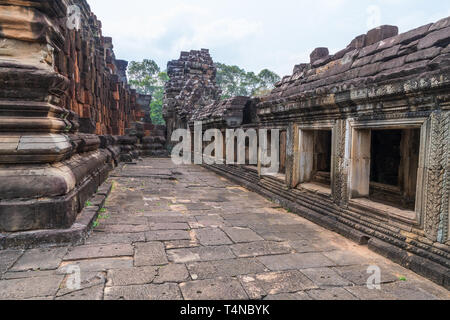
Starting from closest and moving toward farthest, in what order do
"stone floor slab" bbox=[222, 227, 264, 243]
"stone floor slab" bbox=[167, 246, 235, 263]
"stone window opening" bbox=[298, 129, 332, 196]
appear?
"stone floor slab" bbox=[167, 246, 235, 263]
"stone floor slab" bbox=[222, 227, 264, 243]
"stone window opening" bbox=[298, 129, 332, 196]

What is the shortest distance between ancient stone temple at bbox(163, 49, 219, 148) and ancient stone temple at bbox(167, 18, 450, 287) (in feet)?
40.1

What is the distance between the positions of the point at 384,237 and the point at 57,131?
3696mm

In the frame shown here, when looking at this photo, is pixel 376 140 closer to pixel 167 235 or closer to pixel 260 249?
pixel 260 249

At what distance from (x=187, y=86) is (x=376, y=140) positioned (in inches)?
563

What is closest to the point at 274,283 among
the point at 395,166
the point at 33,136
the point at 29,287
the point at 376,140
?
the point at 29,287

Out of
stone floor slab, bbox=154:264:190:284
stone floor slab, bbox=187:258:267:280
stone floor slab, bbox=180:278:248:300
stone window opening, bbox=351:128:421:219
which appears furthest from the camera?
stone window opening, bbox=351:128:421:219

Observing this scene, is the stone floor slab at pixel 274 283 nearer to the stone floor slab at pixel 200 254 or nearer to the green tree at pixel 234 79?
the stone floor slab at pixel 200 254

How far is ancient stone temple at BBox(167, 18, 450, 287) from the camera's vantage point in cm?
272

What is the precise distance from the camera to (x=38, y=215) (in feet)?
10.1

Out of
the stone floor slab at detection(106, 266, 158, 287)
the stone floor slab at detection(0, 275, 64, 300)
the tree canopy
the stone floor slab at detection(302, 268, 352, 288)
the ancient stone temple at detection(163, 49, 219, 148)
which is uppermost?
the tree canopy

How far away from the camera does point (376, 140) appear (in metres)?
5.99

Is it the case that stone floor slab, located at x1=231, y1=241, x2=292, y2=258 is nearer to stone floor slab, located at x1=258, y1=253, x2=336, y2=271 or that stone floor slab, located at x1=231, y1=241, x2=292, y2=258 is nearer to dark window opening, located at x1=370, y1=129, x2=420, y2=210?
stone floor slab, located at x1=258, y1=253, x2=336, y2=271

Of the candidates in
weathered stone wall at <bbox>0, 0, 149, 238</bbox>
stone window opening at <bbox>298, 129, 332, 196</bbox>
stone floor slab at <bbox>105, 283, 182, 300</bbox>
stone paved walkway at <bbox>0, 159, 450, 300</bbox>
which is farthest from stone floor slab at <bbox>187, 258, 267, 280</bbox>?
stone window opening at <bbox>298, 129, 332, 196</bbox>
